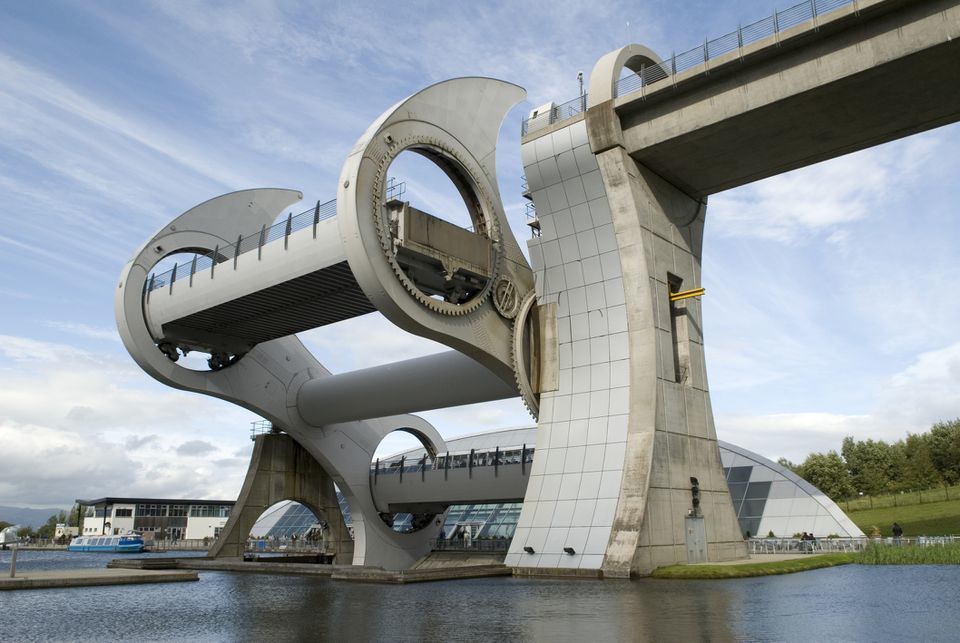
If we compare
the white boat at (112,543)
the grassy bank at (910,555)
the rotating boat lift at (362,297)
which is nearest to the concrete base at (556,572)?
the rotating boat lift at (362,297)

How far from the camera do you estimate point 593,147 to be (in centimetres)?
2864

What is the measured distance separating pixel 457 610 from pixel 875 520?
158ft

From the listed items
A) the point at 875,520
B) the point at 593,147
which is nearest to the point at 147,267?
the point at 593,147

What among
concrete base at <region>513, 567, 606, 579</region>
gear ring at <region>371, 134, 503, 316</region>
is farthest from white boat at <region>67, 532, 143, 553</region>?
concrete base at <region>513, 567, 606, 579</region>

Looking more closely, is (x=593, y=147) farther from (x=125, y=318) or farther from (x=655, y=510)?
(x=125, y=318)

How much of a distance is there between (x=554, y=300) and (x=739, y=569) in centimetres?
1134

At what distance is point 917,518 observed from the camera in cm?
5256

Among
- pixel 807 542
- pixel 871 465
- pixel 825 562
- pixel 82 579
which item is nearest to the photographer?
pixel 82 579

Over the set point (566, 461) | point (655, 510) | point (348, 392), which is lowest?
point (655, 510)

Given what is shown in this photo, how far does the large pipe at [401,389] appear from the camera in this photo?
3656 cm

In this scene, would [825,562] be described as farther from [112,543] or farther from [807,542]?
[112,543]

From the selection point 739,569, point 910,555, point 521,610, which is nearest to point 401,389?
point 739,569

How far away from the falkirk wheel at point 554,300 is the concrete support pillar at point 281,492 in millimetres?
12055

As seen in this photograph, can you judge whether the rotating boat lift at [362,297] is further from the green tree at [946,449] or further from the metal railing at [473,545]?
the green tree at [946,449]
